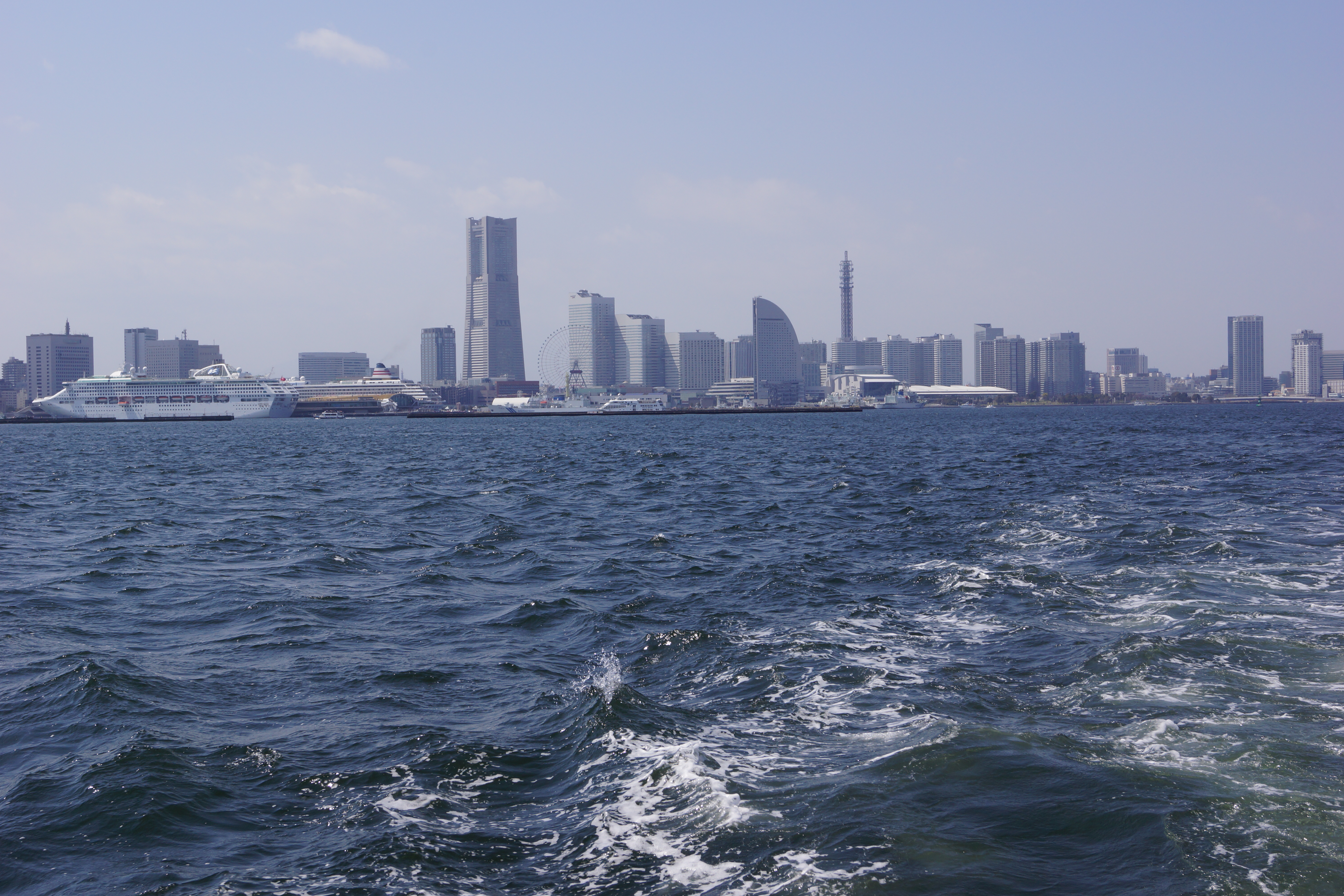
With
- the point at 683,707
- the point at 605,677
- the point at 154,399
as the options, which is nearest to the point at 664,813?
the point at 683,707

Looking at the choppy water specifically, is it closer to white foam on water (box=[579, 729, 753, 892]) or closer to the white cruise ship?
white foam on water (box=[579, 729, 753, 892])

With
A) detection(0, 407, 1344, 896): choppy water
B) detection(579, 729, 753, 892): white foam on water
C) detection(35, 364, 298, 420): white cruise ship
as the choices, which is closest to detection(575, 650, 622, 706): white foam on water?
detection(0, 407, 1344, 896): choppy water

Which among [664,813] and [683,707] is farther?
[683,707]

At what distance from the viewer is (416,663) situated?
1342 centimetres

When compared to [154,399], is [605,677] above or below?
below

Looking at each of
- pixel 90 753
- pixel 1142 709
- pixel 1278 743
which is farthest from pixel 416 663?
pixel 1278 743

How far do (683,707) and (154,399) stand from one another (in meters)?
177

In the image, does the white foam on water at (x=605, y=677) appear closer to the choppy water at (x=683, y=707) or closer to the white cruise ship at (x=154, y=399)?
the choppy water at (x=683, y=707)

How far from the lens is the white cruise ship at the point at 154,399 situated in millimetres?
162500

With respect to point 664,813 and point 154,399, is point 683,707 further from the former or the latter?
point 154,399

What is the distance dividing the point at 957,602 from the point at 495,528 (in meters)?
14.6

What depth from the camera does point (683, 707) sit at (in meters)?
11.5

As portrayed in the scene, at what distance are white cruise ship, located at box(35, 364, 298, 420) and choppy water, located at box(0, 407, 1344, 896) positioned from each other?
497 feet

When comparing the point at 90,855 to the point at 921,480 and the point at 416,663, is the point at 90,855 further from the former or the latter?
the point at 921,480
